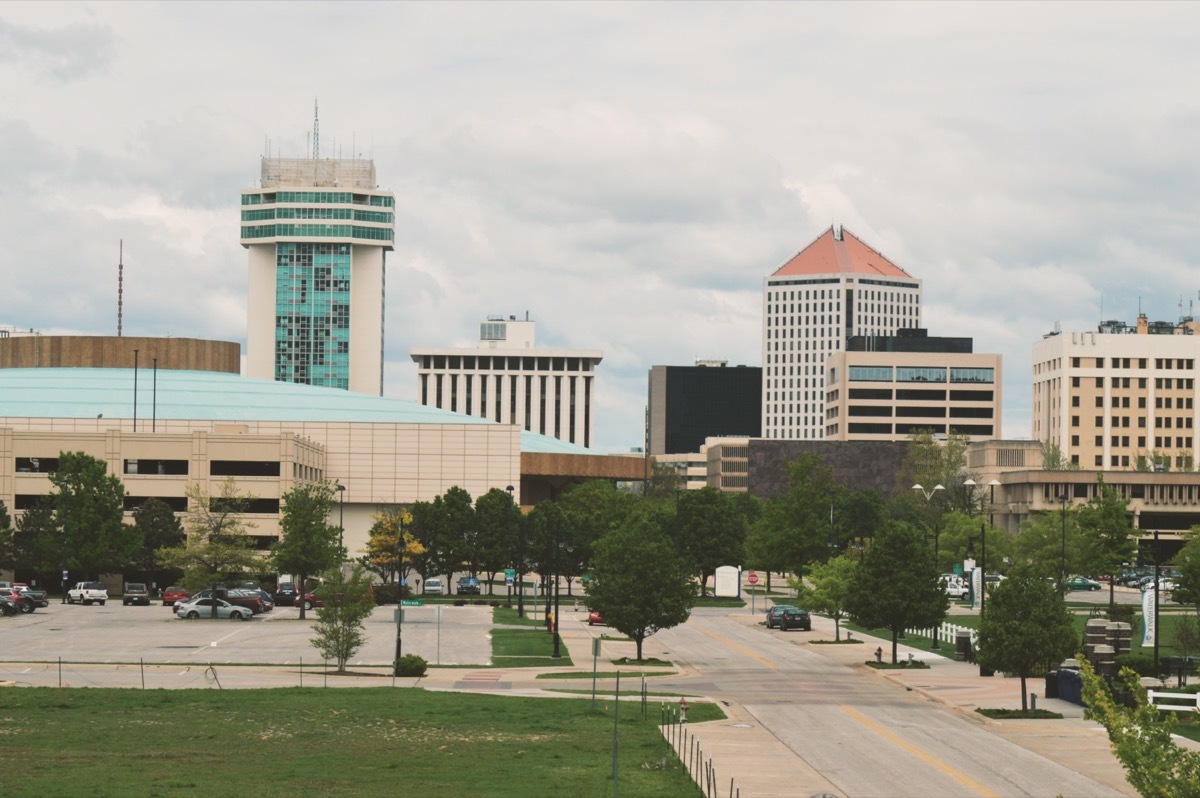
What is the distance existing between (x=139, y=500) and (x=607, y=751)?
103442 mm

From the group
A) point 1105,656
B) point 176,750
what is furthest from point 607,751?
point 1105,656

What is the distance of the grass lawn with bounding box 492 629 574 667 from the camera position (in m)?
68.4

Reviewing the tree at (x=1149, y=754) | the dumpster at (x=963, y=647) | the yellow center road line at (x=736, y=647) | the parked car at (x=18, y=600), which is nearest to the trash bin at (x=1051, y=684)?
the yellow center road line at (x=736, y=647)

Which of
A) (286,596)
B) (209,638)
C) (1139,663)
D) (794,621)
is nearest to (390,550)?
(286,596)

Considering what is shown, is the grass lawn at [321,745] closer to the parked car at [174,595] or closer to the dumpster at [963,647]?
the dumpster at [963,647]

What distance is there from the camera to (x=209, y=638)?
79500 millimetres

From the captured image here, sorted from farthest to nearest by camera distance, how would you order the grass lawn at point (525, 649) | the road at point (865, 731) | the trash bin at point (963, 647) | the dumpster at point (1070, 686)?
the trash bin at point (963, 647) → the grass lawn at point (525, 649) → the dumpster at point (1070, 686) → the road at point (865, 731)

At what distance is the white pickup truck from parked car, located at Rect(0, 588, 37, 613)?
10.4 m

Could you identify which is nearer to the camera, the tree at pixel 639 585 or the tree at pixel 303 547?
the tree at pixel 639 585

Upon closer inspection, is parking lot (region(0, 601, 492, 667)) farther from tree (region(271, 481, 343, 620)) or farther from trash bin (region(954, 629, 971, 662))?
trash bin (region(954, 629, 971, 662))

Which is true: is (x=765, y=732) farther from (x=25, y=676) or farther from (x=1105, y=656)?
(x=25, y=676)

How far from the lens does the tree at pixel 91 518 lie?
116500 millimetres

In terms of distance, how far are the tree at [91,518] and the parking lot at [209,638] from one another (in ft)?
36.7

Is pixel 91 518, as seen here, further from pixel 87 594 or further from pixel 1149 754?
pixel 1149 754
